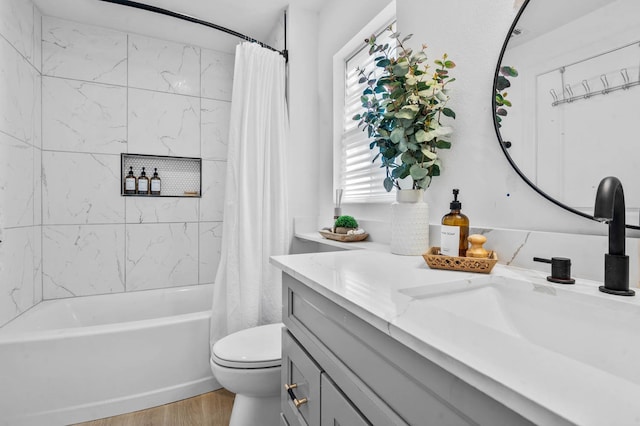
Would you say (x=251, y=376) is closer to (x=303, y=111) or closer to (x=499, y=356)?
(x=499, y=356)

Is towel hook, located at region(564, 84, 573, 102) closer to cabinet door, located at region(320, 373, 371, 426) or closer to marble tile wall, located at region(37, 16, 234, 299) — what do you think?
cabinet door, located at region(320, 373, 371, 426)

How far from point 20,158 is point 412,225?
2.36m

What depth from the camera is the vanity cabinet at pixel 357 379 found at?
41 centimetres

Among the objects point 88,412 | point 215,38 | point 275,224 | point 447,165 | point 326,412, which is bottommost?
point 88,412

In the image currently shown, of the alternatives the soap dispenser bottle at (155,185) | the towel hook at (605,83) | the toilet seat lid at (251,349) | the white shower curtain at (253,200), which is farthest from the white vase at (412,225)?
the soap dispenser bottle at (155,185)

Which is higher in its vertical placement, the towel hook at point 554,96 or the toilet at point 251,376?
the towel hook at point 554,96

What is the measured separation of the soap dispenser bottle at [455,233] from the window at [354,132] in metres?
0.71

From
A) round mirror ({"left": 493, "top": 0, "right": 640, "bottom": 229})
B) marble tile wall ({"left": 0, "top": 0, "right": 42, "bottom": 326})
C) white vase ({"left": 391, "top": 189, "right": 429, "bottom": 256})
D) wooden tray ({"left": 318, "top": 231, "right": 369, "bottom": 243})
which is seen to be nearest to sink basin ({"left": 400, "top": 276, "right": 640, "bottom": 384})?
round mirror ({"left": 493, "top": 0, "right": 640, "bottom": 229})

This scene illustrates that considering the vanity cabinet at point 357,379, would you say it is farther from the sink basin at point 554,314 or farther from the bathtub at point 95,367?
the bathtub at point 95,367

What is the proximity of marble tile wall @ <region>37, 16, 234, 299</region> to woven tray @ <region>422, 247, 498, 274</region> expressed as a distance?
231 centimetres

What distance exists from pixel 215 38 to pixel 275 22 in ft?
1.76

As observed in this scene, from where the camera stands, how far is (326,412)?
2.38 feet

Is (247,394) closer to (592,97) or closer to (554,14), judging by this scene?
(592,97)

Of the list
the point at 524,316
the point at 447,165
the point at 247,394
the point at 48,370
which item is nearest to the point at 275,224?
the point at 247,394
